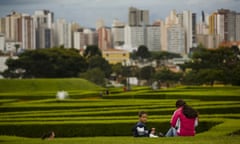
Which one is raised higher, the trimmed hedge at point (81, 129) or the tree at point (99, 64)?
the trimmed hedge at point (81, 129)

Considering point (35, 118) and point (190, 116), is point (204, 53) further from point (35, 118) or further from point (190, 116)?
point (190, 116)

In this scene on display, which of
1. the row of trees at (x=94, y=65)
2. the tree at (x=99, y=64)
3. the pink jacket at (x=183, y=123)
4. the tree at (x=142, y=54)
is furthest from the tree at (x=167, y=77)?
the pink jacket at (x=183, y=123)

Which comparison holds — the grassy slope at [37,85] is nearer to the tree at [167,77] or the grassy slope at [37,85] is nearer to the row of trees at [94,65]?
the row of trees at [94,65]

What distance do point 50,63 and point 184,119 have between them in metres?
82.1

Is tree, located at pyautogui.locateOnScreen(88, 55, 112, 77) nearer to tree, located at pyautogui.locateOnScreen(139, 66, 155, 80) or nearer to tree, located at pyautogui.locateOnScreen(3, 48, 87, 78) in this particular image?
tree, located at pyautogui.locateOnScreen(139, 66, 155, 80)

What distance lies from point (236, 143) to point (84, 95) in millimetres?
32538

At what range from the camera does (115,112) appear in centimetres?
2561

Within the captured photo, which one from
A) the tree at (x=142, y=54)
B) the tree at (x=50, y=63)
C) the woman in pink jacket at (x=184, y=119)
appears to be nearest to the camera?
the woman in pink jacket at (x=184, y=119)

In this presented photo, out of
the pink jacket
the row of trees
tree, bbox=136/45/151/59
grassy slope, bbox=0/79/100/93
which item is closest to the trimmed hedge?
the pink jacket

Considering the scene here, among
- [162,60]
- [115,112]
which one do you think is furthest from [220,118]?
[162,60]

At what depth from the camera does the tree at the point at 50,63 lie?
320 feet

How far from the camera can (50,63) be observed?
9856 cm

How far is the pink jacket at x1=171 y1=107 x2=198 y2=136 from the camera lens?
666 inches

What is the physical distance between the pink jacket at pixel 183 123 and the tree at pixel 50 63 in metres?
80.1
